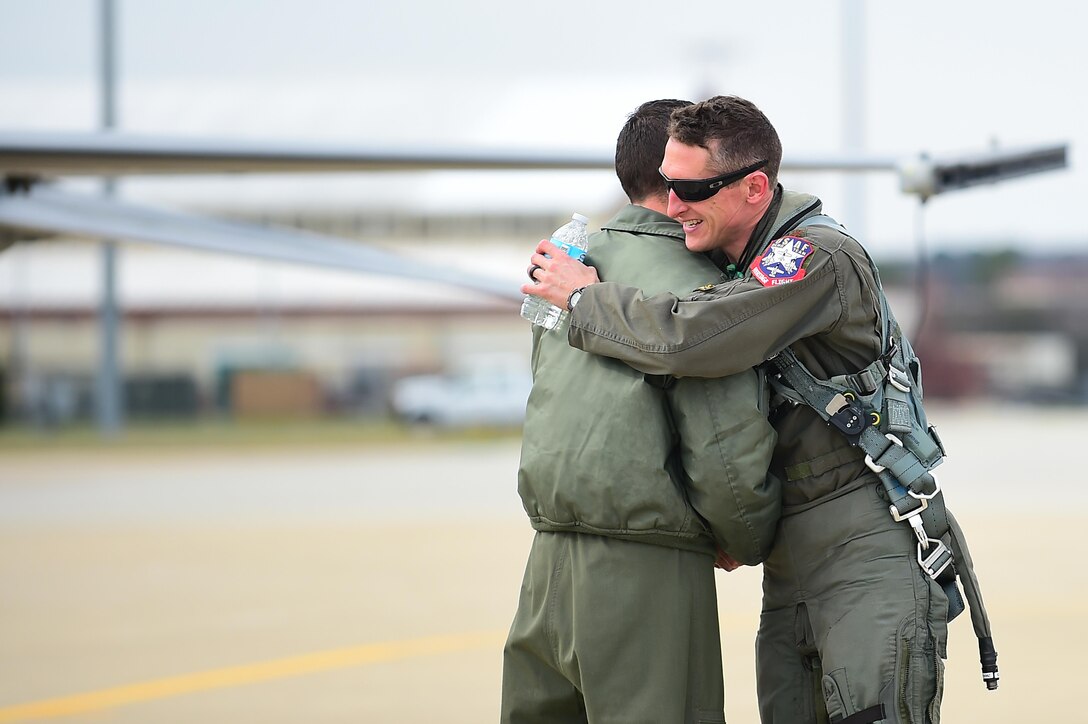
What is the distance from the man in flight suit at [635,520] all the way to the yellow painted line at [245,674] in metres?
3.80

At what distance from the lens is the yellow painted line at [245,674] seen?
6.32 meters

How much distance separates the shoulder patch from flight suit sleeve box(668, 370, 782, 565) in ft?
0.80

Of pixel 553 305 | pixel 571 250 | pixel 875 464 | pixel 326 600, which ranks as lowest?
pixel 326 600

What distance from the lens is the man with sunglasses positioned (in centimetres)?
304

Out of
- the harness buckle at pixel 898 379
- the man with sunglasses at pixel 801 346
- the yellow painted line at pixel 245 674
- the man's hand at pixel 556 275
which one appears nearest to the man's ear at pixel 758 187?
the man with sunglasses at pixel 801 346

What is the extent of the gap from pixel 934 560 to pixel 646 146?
49.2 inches

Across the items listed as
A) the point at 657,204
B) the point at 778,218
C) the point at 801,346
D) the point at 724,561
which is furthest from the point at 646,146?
the point at 724,561

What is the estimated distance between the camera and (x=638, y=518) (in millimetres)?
3039

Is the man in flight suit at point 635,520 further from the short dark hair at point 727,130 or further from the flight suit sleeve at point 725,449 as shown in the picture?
the short dark hair at point 727,130

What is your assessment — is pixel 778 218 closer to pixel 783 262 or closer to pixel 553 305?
pixel 783 262

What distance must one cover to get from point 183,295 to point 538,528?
43.1m

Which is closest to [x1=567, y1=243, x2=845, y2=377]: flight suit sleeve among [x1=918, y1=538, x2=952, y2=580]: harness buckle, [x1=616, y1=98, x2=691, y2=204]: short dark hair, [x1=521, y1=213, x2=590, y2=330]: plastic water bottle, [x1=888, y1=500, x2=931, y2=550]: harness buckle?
[x1=521, y1=213, x2=590, y2=330]: plastic water bottle

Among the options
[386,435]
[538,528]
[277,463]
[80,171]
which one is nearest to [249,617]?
[80,171]

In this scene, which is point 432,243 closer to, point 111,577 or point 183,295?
point 183,295
